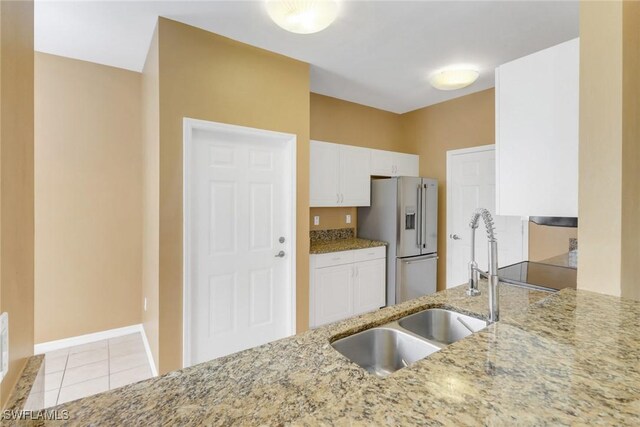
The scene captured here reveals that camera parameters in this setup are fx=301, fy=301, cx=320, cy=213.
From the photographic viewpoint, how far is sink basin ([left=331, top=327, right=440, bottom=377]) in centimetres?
117

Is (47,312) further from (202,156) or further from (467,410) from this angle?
(467,410)

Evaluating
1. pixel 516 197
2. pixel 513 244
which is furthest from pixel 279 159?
pixel 513 244

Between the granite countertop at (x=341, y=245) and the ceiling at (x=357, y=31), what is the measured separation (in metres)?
1.88

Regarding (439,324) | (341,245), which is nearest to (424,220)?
(341,245)

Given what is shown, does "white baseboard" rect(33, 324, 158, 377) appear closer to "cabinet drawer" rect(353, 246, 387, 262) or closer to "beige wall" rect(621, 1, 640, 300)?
"cabinet drawer" rect(353, 246, 387, 262)

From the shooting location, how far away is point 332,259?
330cm

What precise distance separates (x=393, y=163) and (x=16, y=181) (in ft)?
12.7

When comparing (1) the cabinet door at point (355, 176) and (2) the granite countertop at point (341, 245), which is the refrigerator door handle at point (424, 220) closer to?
(2) the granite countertop at point (341, 245)

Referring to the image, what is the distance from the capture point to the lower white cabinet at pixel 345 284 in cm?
320

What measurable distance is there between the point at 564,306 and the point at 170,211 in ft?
7.76

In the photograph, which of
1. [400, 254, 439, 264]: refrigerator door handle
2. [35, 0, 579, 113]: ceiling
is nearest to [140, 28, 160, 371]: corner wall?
[35, 0, 579, 113]: ceiling

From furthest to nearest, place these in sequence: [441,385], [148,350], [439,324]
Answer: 1. [148,350]
2. [439,324]
3. [441,385]

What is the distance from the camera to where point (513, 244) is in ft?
11.3

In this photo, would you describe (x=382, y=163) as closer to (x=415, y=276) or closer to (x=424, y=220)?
(x=424, y=220)
